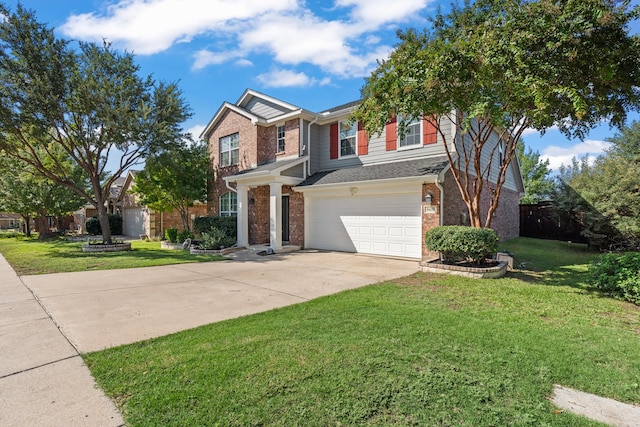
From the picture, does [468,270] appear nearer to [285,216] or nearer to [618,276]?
[618,276]

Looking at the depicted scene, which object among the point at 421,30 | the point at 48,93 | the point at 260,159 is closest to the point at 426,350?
the point at 421,30

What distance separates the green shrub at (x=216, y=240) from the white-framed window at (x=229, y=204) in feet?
7.66

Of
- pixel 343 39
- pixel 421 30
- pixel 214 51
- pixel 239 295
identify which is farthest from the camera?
pixel 214 51

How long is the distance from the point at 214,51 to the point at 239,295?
8456mm

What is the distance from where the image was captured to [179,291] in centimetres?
669

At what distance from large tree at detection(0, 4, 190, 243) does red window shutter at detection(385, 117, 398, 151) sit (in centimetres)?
936

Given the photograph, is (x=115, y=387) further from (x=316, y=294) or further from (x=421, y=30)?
(x=421, y=30)

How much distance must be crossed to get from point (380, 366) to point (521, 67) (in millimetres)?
6090

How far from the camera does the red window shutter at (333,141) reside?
1427cm

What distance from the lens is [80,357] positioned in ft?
11.6

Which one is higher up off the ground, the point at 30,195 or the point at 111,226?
the point at 30,195

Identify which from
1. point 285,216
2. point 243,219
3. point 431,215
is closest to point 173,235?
point 243,219

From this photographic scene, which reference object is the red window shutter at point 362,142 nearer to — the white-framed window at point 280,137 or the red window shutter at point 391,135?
the red window shutter at point 391,135

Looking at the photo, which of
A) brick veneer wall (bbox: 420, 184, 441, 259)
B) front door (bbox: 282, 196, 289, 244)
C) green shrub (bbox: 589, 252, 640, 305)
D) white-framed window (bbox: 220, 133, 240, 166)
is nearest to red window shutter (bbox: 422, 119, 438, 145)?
brick veneer wall (bbox: 420, 184, 441, 259)
